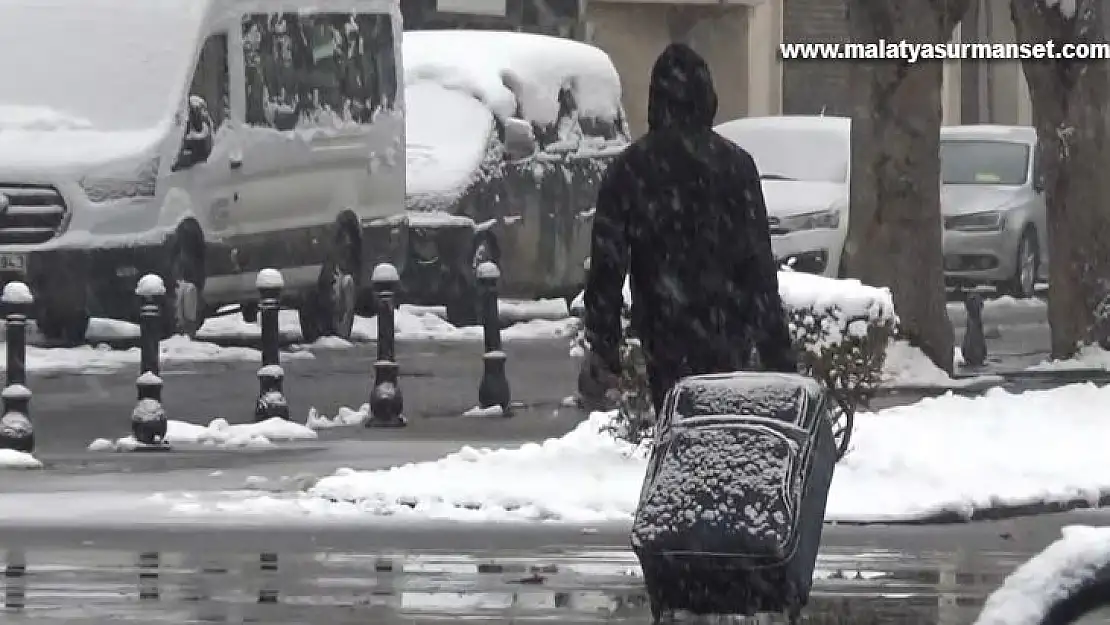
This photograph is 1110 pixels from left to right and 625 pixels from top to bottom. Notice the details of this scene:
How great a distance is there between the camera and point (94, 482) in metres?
13.8

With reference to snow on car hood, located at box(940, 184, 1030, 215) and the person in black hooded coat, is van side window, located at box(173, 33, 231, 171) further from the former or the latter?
snow on car hood, located at box(940, 184, 1030, 215)

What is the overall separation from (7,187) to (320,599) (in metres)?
9.65

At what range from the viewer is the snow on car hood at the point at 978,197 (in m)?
29.9

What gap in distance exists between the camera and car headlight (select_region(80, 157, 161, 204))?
759 inches

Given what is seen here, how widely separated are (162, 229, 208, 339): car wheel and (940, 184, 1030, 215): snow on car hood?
11698mm

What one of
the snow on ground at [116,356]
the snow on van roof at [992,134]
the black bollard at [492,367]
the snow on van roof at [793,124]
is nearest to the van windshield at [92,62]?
the snow on ground at [116,356]

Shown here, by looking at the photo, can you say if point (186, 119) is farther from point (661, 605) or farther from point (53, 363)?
point (661, 605)

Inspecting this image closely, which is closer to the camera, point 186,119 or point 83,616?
point 83,616

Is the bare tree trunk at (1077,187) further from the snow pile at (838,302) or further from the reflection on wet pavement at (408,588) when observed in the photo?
the reflection on wet pavement at (408,588)

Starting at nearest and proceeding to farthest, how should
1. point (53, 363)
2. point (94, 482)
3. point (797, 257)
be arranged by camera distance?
point (94, 482), point (53, 363), point (797, 257)

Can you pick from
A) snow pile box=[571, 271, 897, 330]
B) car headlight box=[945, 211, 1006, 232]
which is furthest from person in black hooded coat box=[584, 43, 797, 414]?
car headlight box=[945, 211, 1006, 232]

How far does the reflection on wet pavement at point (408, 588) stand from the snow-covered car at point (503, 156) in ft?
41.7

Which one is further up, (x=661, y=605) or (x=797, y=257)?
(x=661, y=605)

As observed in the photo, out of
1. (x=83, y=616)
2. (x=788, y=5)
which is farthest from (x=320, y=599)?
(x=788, y=5)
